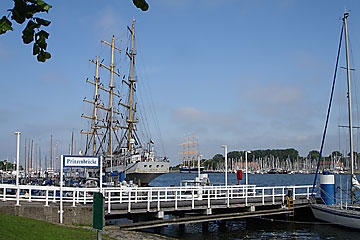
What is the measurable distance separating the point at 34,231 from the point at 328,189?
25.6 m

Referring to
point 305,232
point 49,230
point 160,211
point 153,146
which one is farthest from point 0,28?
point 153,146

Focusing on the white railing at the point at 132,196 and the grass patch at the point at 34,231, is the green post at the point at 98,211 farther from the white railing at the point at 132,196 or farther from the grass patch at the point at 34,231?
the white railing at the point at 132,196

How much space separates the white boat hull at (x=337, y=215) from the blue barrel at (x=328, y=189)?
1.27 metres

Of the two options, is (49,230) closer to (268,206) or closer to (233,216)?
(233,216)

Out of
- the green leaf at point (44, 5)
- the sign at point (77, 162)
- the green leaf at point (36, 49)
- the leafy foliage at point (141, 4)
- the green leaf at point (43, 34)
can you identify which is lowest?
the sign at point (77, 162)

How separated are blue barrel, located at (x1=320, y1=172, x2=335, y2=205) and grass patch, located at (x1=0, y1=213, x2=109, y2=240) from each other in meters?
22.1

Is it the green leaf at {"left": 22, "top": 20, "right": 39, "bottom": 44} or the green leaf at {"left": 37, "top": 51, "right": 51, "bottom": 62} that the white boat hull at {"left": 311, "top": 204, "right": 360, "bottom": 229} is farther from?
the green leaf at {"left": 22, "top": 20, "right": 39, "bottom": 44}

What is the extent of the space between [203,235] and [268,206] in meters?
6.79

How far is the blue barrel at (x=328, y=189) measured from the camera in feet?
108

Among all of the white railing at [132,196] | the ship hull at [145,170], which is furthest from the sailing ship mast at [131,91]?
the white railing at [132,196]

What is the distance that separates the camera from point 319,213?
31.6 metres

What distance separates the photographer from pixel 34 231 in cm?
1591

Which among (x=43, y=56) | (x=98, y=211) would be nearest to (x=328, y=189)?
(x=98, y=211)

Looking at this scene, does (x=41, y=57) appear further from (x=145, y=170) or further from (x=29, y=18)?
(x=145, y=170)
